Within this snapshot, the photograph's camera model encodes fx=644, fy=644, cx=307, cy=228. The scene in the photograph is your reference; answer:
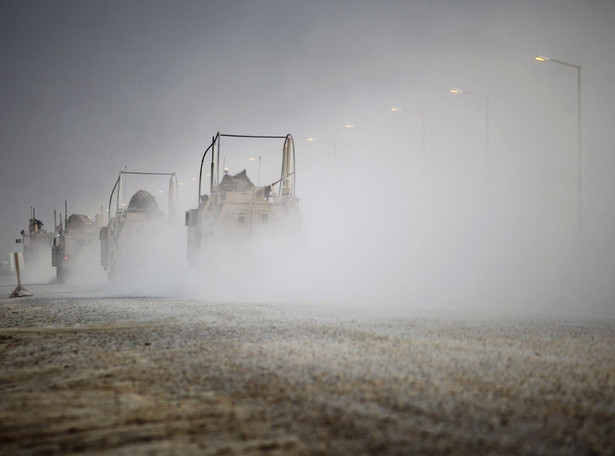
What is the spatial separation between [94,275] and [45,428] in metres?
34.3

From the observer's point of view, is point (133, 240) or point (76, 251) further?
point (76, 251)

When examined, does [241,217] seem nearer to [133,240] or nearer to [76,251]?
[133,240]

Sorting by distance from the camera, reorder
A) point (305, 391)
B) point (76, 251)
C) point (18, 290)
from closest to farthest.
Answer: point (305, 391)
point (18, 290)
point (76, 251)

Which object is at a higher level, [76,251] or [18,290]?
[76,251]

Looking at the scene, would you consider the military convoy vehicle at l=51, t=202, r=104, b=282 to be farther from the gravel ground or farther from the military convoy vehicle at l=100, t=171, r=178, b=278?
the gravel ground

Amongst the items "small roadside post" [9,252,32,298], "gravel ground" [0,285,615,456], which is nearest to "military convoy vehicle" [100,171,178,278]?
"small roadside post" [9,252,32,298]

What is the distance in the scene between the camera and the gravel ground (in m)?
4.10

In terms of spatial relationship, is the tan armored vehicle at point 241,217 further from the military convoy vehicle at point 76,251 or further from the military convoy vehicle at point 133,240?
the military convoy vehicle at point 76,251

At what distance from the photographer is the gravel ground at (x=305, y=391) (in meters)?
4.10

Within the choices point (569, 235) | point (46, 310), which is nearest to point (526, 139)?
point (569, 235)

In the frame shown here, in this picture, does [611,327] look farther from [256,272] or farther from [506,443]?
[256,272]

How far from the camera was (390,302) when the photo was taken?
63.6ft

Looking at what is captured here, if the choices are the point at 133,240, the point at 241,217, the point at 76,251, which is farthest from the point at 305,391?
the point at 76,251

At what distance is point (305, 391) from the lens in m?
5.52
